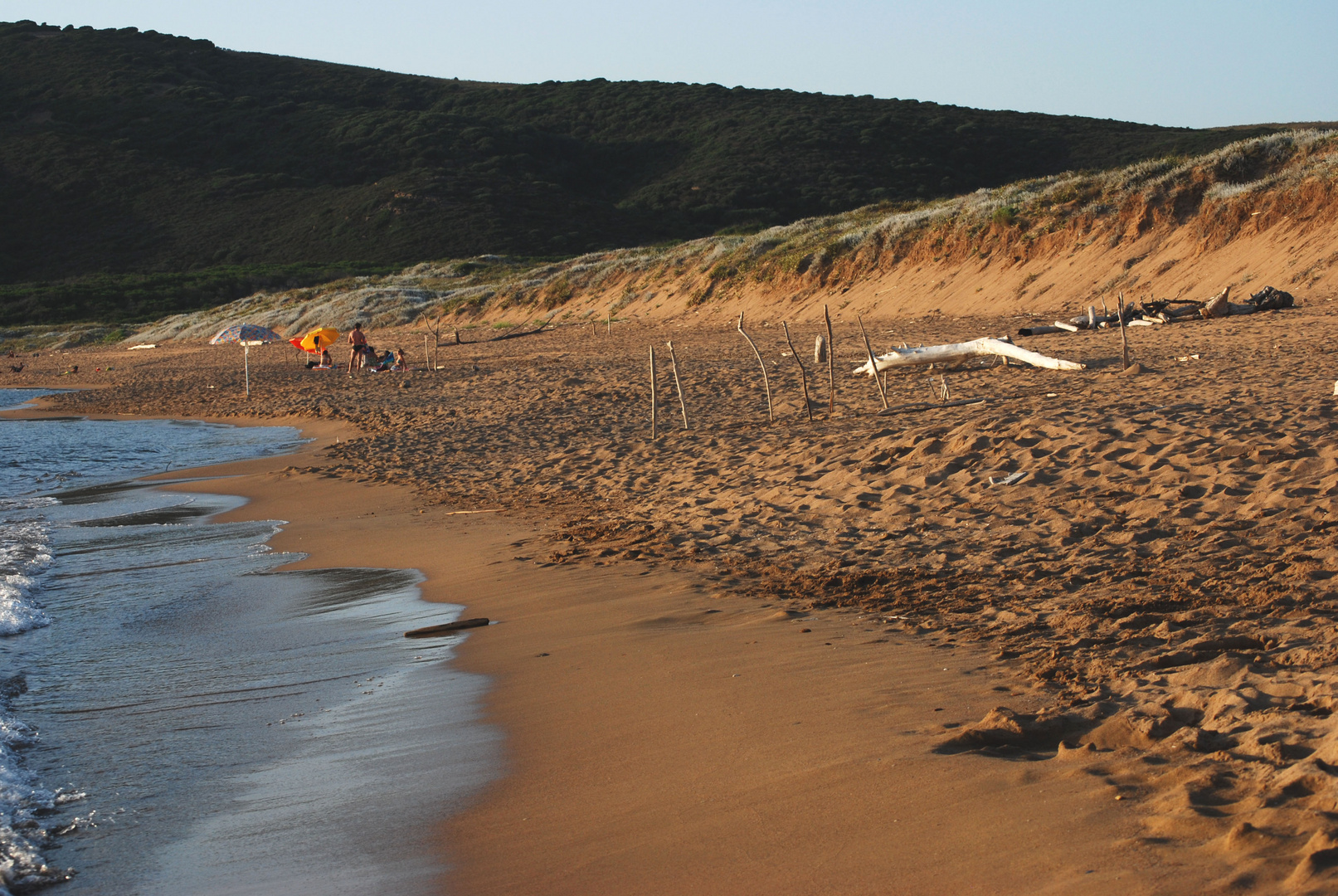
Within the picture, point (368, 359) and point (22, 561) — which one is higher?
point (368, 359)

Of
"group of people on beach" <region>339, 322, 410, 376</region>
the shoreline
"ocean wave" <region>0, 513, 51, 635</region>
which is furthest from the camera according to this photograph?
"group of people on beach" <region>339, 322, 410, 376</region>

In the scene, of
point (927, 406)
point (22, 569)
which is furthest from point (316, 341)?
point (927, 406)

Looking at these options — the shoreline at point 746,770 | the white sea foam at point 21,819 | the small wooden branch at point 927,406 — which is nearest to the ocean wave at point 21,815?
the white sea foam at point 21,819

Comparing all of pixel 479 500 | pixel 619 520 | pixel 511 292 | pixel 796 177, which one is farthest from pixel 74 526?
pixel 796 177

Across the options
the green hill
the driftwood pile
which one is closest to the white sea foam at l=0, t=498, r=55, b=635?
the driftwood pile

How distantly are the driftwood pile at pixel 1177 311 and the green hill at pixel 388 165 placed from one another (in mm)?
38806

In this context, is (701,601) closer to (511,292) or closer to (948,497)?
(948,497)

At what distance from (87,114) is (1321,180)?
7498 cm

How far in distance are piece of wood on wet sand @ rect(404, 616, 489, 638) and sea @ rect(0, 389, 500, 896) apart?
0.29ft

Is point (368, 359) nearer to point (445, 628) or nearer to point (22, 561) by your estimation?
point (22, 561)

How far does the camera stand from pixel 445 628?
590 cm

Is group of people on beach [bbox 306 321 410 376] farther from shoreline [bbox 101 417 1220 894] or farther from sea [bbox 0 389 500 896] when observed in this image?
shoreline [bbox 101 417 1220 894]

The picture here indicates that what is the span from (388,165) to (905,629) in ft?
218

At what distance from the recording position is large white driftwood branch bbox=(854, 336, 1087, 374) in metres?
12.3
